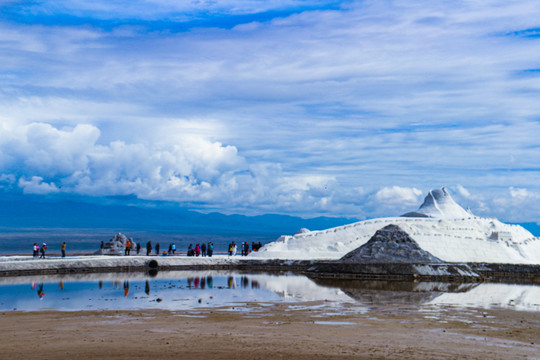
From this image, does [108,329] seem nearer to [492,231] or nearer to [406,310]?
[406,310]

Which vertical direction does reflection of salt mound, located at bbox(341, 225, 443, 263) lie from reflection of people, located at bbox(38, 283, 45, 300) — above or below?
above

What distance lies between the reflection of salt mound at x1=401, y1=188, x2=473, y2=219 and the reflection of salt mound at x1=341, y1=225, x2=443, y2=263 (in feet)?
65.7

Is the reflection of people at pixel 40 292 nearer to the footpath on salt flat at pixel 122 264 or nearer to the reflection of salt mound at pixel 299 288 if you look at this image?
the footpath on salt flat at pixel 122 264

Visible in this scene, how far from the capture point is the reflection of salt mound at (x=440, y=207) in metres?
51.8

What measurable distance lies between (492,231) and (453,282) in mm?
14395

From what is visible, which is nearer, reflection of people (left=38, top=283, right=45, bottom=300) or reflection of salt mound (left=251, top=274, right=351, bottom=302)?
reflection of people (left=38, top=283, right=45, bottom=300)

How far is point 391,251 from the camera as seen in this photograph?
101 ft

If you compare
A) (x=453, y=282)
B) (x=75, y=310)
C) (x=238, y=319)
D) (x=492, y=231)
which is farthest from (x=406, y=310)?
(x=492, y=231)

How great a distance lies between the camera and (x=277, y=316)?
15.0m

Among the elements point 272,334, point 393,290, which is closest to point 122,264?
point 393,290

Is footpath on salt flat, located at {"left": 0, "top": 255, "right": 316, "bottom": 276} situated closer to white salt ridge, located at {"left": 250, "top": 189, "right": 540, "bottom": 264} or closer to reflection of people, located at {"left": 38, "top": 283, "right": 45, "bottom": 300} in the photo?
white salt ridge, located at {"left": 250, "top": 189, "right": 540, "bottom": 264}

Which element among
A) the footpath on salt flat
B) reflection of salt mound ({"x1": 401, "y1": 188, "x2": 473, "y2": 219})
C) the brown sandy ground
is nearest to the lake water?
the brown sandy ground

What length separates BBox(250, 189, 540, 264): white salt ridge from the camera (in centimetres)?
3638

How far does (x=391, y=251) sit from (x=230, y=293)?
1246 cm
